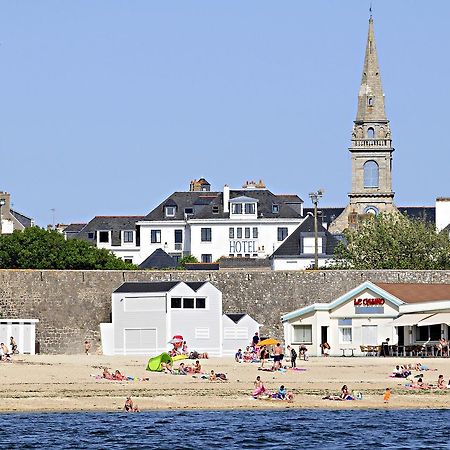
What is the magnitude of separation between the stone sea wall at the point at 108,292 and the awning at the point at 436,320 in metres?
8.21

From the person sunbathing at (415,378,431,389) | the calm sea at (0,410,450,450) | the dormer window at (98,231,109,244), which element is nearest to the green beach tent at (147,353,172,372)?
the calm sea at (0,410,450,450)

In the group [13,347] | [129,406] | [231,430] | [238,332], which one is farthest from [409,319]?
[231,430]

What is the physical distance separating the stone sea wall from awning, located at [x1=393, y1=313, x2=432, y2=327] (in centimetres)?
629

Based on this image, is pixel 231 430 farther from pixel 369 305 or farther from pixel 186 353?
pixel 369 305

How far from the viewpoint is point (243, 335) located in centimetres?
7369

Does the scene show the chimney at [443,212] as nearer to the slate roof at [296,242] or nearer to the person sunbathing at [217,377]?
the slate roof at [296,242]

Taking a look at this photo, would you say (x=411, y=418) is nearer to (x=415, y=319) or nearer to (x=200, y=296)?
(x=415, y=319)

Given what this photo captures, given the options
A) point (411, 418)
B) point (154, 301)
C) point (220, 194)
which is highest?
point (220, 194)

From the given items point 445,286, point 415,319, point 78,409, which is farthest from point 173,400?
point 445,286

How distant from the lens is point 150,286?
237ft

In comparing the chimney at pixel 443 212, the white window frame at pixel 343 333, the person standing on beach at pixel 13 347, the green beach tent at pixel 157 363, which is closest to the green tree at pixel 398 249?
the white window frame at pixel 343 333

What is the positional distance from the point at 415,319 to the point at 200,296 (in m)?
9.83

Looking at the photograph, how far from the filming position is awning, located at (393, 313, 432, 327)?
222 feet

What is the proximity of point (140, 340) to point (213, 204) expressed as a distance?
55.2 metres
